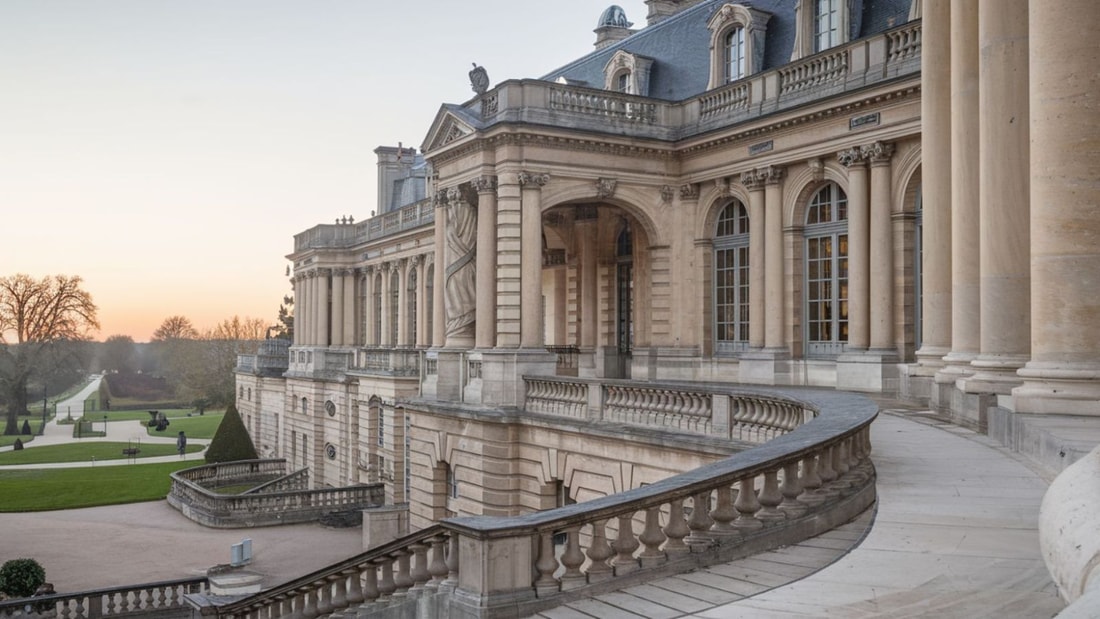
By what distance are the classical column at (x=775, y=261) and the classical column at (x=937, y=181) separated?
5701mm

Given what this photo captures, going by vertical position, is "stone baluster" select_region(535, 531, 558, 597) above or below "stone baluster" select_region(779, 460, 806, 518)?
below

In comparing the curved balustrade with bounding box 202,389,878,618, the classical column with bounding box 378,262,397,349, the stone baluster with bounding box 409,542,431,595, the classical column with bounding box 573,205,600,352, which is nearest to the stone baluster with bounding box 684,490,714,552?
the curved balustrade with bounding box 202,389,878,618

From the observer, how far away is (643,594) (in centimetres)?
602

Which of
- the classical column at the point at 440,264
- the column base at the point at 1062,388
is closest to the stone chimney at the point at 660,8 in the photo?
the classical column at the point at 440,264

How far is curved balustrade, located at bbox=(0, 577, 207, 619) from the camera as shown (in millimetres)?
21062

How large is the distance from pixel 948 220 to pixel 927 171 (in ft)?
3.10

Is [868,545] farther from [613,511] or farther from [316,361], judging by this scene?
[316,361]

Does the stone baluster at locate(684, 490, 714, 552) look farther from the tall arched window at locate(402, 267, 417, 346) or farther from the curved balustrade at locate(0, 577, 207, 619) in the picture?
the tall arched window at locate(402, 267, 417, 346)

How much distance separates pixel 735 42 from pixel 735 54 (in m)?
0.33

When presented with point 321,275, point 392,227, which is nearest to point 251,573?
point 392,227

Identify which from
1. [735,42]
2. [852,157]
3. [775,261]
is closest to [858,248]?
[852,157]

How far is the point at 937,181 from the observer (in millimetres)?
16281

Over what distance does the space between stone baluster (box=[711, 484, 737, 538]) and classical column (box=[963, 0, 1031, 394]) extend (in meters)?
6.63

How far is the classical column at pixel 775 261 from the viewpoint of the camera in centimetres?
2217
